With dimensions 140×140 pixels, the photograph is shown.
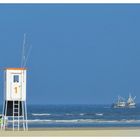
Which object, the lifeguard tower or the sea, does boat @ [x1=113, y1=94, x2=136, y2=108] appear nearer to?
the sea

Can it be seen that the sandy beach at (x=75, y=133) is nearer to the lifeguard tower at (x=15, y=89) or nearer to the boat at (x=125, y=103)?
the lifeguard tower at (x=15, y=89)

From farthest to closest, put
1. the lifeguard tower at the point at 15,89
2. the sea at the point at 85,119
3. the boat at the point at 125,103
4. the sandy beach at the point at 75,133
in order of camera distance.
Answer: the boat at the point at 125,103
the sea at the point at 85,119
the lifeguard tower at the point at 15,89
the sandy beach at the point at 75,133

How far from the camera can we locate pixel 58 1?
41.5ft

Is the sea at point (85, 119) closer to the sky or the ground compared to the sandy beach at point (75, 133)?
closer to the sky

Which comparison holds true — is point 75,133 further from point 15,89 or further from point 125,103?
point 125,103

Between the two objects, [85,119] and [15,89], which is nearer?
[15,89]

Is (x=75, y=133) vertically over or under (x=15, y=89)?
under

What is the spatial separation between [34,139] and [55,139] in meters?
0.53

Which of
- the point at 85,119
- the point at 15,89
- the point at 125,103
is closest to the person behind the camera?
the point at 15,89

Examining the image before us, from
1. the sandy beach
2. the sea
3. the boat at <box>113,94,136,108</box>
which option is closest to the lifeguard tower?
the sandy beach

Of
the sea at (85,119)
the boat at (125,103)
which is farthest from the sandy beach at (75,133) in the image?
the boat at (125,103)

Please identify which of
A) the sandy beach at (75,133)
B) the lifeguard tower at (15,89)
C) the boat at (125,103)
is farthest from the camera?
the boat at (125,103)

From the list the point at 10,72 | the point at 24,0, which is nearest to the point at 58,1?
the point at 24,0

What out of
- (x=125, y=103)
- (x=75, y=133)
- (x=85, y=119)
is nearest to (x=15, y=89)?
(x=75, y=133)
